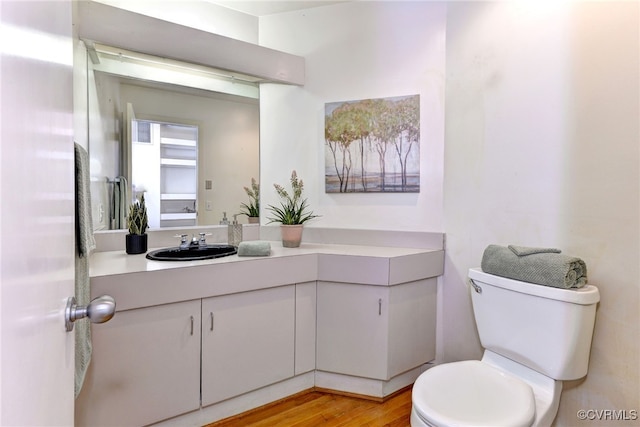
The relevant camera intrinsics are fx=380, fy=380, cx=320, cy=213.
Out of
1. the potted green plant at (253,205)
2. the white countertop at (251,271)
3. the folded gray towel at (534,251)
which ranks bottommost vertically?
the white countertop at (251,271)

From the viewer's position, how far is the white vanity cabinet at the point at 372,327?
1.99m

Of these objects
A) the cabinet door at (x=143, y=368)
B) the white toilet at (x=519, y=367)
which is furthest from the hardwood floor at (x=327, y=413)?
the white toilet at (x=519, y=367)

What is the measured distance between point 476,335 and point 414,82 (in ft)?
4.87

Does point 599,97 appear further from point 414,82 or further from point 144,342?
point 144,342

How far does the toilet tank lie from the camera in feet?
4.58

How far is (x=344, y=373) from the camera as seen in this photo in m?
2.07

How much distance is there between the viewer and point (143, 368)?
62.8 inches

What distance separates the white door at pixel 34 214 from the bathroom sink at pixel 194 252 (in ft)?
3.71

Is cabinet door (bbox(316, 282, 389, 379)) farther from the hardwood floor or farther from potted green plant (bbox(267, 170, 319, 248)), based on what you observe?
potted green plant (bbox(267, 170, 319, 248))

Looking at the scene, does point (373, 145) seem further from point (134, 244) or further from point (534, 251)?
point (134, 244)

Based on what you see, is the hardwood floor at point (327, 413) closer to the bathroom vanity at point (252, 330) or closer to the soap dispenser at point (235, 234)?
the bathroom vanity at point (252, 330)

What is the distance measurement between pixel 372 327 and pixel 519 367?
70cm

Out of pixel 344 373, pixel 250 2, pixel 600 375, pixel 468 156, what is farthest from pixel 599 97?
pixel 250 2

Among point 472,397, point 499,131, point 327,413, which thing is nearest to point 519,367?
point 472,397
